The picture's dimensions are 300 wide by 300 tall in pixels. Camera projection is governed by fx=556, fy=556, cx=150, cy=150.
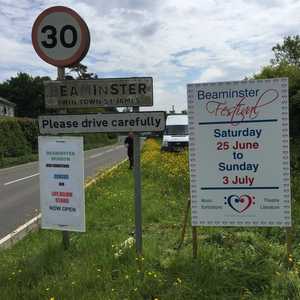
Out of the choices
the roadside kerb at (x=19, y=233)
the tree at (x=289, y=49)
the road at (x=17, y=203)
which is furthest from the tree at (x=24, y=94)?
the roadside kerb at (x=19, y=233)

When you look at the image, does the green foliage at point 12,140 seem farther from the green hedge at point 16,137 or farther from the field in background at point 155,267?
the field in background at point 155,267

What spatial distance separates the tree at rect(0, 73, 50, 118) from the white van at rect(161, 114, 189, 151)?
228 ft

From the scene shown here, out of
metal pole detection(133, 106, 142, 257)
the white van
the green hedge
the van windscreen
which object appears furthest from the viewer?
the green hedge

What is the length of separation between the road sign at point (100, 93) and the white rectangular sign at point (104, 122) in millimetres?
136

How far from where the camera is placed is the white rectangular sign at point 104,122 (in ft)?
20.4

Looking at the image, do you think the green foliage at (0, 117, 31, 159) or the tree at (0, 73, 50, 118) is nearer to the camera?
the green foliage at (0, 117, 31, 159)

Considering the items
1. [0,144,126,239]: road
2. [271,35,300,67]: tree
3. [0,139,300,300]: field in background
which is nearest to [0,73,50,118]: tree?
[271,35,300,67]: tree

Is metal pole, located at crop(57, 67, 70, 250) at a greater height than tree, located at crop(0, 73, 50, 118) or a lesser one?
lesser

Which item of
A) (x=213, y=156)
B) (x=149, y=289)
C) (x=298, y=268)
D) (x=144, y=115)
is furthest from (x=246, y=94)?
(x=149, y=289)

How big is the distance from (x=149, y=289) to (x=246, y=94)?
225 cm

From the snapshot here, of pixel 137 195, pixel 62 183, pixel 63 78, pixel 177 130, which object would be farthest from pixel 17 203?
pixel 177 130

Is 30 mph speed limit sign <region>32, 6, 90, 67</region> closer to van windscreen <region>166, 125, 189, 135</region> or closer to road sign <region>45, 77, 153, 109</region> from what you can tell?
road sign <region>45, 77, 153, 109</region>

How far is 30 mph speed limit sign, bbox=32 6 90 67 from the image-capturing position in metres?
6.40

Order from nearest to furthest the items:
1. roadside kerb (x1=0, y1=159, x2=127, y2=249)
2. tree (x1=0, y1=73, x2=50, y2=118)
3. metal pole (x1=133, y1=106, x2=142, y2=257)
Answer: metal pole (x1=133, y1=106, x2=142, y2=257) < roadside kerb (x1=0, y1=159, x2=127, y2=249) < tree (x1=0, y1=73, x2=50, y2=118)
